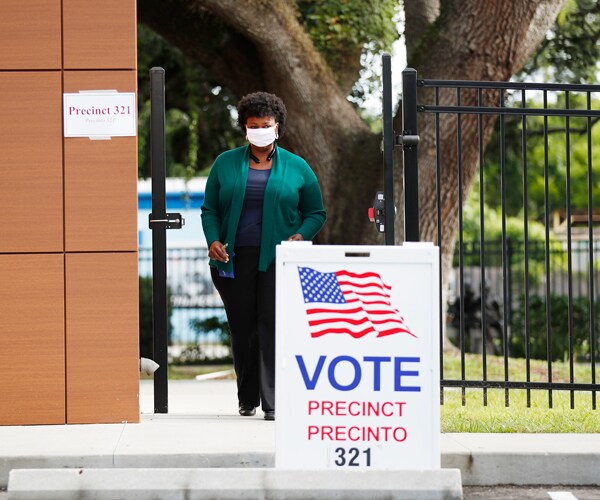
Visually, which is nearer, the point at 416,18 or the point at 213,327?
the point at 416,18

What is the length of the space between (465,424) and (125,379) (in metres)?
2.08

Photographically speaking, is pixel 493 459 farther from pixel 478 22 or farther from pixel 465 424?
pixel 478 22

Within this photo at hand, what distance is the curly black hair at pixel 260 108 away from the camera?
6.51 m

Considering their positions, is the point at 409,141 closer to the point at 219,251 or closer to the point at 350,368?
the point at 219,251

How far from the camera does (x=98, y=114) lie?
655cm

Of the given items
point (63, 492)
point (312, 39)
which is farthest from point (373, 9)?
point (63, 492)

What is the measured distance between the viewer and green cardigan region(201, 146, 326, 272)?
645 cm

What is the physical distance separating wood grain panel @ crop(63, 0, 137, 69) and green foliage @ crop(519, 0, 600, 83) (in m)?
11.4

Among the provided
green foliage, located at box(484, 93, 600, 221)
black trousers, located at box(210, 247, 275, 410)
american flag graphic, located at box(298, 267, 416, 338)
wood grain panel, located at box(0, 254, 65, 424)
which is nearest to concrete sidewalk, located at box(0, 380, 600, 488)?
wood grain panel, located at box(0, 254, 65, 424)

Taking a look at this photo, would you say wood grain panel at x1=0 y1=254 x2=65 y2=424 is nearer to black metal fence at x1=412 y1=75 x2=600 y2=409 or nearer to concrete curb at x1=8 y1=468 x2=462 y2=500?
concrete curb at x1=8 y1=468 x2=462 y2=500

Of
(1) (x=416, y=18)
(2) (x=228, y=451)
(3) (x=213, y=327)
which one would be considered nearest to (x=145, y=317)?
(3) (x=213, y=327)

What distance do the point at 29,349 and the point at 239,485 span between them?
2.17 metres

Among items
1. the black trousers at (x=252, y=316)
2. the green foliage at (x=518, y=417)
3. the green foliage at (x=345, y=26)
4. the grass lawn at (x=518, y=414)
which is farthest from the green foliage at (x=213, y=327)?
the black trousers at (x=252, y=316)

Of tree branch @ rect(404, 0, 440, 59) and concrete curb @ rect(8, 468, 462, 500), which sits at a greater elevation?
tree branch @ rect(404, 0, 440, 59)
